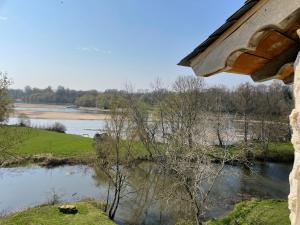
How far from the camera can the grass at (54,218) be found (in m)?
16.1

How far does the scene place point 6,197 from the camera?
2311 centimetres

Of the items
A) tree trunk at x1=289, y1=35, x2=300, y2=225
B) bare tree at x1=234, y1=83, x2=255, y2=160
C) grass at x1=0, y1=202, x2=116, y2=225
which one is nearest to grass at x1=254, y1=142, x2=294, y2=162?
bare tree at x1=234, y1=83, x2=255, y2=160

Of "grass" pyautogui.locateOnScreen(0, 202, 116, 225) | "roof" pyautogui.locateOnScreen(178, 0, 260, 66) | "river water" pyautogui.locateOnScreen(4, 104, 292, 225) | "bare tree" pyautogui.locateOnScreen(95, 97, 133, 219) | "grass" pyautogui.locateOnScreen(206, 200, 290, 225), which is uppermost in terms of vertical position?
"roof" pyautogui.locateOnScreen(178, 0, 260, 66)

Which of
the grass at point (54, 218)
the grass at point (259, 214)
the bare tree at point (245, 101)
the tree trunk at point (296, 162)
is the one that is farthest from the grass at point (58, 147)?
the tree trunk at point (296, 162)

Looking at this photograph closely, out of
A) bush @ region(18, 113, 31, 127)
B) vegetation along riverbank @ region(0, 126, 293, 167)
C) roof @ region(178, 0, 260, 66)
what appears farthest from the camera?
bush @ region(18, 113, 31, 127)

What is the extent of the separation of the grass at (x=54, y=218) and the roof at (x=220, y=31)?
15.0m

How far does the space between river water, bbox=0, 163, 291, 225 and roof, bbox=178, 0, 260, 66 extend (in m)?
17.6

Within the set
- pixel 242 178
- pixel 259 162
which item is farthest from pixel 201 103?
pixel 242 178

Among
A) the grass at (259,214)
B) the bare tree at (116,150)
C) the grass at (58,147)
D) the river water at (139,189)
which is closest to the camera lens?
the grass at (259,214)

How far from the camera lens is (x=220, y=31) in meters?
2.40

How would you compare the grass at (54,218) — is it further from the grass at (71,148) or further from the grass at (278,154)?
the grass at (278,154)

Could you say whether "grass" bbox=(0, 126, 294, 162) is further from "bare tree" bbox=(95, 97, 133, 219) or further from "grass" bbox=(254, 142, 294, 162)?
"bare tree" bbox=(95, 97, 133, 219)

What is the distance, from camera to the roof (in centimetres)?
220

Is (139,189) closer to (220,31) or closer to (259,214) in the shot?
(259,214)
